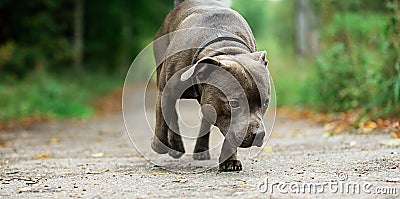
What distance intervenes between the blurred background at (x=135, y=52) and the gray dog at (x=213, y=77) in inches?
73.6

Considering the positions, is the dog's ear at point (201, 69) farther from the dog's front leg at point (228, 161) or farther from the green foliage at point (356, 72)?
the green foliage at point (356, 72)

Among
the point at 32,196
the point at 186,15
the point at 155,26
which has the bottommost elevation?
the point at 32,196

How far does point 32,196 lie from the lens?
4.99 meters

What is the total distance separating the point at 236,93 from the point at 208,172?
0.93 meters

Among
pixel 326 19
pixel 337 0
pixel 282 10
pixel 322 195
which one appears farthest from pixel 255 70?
pixel 282 10

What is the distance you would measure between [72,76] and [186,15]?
17.7 m

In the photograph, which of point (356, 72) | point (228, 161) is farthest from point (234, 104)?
point (356, 72)

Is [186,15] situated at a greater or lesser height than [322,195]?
greater

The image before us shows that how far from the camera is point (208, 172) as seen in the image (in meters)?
5.96

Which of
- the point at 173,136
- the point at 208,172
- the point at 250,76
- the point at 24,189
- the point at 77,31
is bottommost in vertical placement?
the point at 24,189

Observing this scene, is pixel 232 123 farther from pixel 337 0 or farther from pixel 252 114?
pixel 337 0

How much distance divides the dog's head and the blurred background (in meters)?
2.80

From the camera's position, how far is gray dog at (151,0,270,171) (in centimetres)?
543

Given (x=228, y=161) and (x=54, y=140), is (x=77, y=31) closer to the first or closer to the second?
(x=54, y=140)
